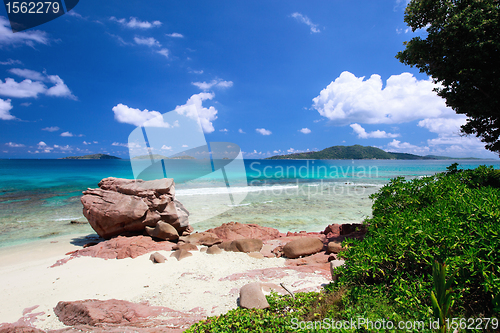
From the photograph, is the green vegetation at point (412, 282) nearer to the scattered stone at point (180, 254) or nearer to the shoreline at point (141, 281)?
the shoreline at point (141, 281)

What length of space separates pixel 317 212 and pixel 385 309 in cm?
1429

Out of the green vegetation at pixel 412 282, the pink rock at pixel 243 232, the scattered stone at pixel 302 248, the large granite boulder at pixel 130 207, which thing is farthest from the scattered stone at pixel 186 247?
the green vegetation at pixel 412 282

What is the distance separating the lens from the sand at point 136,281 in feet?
15.7

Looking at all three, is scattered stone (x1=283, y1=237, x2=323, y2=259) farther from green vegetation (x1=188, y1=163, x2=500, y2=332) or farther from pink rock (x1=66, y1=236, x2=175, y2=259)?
pink rock (x1=66, y1=236, x2=175, y2=259)

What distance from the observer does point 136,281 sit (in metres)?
6.01

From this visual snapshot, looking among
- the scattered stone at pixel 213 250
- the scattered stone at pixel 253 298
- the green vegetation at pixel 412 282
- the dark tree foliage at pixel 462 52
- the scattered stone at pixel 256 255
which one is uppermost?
the dark tree foliage at pixel 462 52

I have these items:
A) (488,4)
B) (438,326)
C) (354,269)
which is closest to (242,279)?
(354,269)

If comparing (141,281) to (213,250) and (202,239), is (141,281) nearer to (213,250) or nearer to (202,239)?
(213,250)

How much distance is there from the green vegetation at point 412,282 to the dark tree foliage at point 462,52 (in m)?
8.68

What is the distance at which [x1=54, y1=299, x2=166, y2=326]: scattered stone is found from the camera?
407 centimetres

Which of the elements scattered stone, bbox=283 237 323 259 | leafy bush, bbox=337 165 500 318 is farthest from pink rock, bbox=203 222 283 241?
leafy bush, bbox=337 165 500 318

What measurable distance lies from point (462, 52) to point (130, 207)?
1592cm

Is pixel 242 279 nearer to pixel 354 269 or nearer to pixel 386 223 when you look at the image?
pixel 354 269

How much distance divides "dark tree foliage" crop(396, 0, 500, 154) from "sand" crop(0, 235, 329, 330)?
1093 cm
